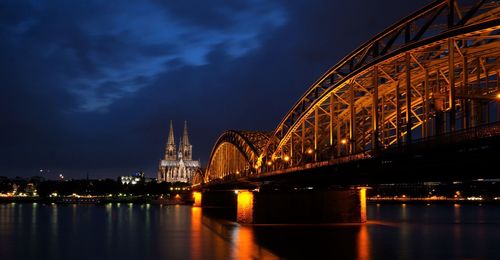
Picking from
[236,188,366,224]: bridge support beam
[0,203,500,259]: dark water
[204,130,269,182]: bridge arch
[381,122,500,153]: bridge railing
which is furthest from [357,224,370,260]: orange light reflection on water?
[204,130,269,182]: bridge arch

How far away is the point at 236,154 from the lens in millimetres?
137875

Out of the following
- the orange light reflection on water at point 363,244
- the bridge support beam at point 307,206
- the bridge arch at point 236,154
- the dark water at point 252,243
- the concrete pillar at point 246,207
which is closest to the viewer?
the orange light reflection on water at point 363,244

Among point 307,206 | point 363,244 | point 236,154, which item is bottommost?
point 363,244

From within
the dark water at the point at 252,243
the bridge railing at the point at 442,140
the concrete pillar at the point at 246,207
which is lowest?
the dark water at the point at 252,243

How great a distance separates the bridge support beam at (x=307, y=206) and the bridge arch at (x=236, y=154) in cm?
2427

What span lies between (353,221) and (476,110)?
36.4 meters

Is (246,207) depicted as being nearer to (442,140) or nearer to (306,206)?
(306,206)

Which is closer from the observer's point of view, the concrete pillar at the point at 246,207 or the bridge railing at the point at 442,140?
the bridge railing at the point at 442,140

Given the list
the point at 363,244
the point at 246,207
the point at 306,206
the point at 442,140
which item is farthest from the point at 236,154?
the point at 442,140

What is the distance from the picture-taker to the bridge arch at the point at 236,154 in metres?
114

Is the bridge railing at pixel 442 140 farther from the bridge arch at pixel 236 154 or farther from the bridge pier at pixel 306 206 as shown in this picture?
the bridge arch at pixel 236 154

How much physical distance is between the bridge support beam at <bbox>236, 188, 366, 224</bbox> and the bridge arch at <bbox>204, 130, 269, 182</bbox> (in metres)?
24.3

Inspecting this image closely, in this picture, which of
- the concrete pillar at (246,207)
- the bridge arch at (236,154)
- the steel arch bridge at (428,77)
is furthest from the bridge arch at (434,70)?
the bridge arch at (236,154)

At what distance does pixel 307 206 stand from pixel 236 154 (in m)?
63.8
